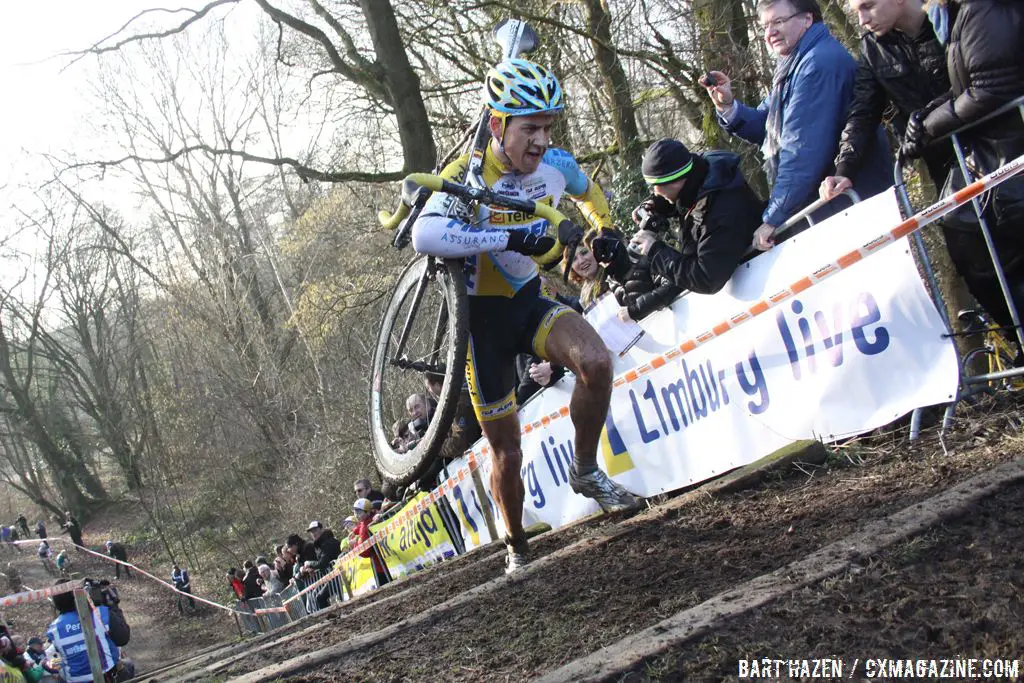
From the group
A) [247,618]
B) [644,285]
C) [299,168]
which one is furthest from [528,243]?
[247,618]

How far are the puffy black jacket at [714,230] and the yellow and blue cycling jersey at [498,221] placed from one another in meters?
0.58

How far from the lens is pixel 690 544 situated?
387 centimetres

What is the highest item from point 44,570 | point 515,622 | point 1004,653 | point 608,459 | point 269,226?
point 269,226

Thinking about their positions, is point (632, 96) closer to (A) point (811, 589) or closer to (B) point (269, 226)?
(A) point (811, 589)

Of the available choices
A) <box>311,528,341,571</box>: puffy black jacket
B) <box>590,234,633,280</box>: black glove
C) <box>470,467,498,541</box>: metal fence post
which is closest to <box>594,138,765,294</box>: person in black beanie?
<box>590,234,633,280</box>: black glove

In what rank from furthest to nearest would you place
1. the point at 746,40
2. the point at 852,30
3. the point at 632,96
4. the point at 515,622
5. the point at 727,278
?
the point at 632,96 < the point at 746,40 < the point at 852,30 < the point at 727,278 < the point at 515,622

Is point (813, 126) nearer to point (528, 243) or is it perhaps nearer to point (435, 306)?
point (528, 243)

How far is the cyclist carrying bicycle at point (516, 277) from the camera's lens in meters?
4.15

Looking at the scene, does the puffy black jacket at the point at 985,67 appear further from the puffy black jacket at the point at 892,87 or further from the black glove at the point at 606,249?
the black glove at the point at 606,249

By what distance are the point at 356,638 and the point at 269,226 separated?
34843 mm

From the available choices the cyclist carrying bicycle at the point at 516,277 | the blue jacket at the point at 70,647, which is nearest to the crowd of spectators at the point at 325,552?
the blue jacket at the point at 70,647

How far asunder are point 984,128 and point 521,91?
6.92 ft

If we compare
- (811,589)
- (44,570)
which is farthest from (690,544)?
(44,570)

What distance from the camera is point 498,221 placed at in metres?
4.36
